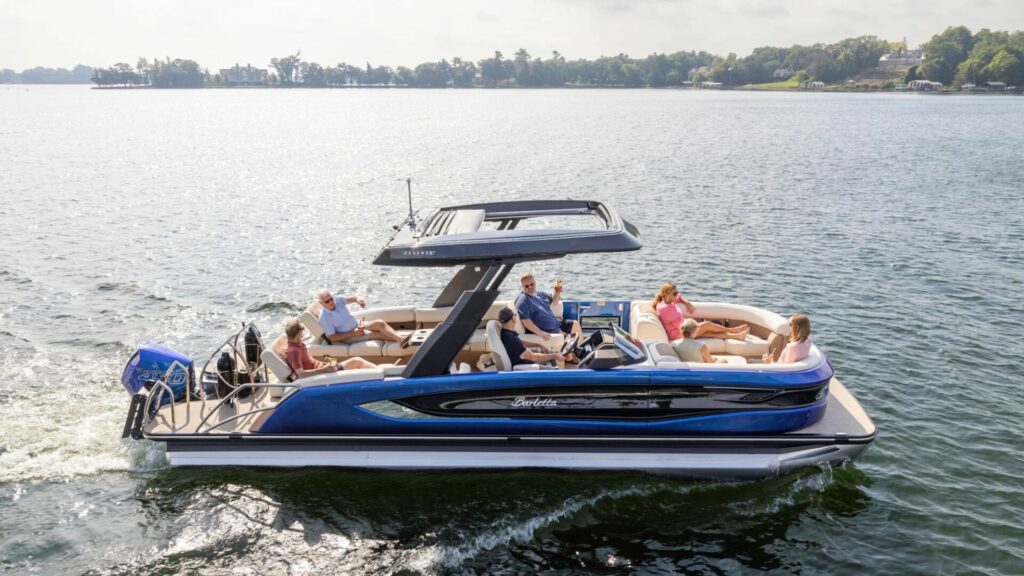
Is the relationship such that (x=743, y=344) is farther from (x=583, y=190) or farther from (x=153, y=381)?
(x=583, y=190)

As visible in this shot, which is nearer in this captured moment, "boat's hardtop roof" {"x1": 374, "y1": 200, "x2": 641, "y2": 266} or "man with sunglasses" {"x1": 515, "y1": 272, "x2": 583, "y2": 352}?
"boat's hardtop roof" {"x1": 374, "y1": 200, "x2": 641, "y2": 266}

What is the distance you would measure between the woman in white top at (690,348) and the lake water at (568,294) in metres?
1.43

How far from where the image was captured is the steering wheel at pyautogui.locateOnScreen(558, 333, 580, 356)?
9.02 m

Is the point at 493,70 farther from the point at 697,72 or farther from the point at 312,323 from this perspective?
the point at 312,323

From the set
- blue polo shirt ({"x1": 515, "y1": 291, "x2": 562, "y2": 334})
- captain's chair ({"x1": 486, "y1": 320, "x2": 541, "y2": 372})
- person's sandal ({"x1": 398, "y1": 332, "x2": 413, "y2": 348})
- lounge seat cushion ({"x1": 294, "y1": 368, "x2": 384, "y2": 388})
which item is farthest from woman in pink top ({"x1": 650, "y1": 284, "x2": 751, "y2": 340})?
lounge seat cushion ({"x1": 294, "y1": 368, "x2": 384, "y2": 388})

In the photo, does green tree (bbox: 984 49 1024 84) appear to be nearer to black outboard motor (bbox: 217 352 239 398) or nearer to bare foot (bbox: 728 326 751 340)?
bare foot (bbox: 728 326 751 340)

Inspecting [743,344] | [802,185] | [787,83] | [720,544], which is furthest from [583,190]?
[787,83]

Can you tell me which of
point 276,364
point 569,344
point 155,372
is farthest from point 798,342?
point 155,372

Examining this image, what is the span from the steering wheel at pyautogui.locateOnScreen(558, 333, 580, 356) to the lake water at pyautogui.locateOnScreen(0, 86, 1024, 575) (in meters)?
1.43

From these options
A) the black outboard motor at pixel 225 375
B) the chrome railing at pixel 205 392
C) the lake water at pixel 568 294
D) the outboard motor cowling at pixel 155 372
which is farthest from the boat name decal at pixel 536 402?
the outboard motor cowling at pixel 155 372

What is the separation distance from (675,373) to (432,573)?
322 cm

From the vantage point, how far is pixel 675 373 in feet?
27.1

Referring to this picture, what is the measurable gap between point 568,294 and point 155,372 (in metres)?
9.63

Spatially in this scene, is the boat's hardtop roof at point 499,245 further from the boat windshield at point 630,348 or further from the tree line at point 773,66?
the tree line at point 773,66
